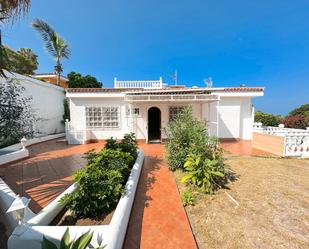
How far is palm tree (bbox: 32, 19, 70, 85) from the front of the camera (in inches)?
617

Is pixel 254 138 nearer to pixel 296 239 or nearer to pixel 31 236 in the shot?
pixel 296 239

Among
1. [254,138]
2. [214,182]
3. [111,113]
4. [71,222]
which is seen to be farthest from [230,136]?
[71,222]

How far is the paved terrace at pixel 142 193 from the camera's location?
302cm

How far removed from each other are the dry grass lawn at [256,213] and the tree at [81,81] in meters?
23.6

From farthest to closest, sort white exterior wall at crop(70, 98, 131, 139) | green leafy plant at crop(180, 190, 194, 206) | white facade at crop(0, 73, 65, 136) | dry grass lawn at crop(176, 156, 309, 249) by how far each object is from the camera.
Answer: white facade at crop(0, 73, 65, 136), white exterior wall at crop(70, 98, 131, 139), green leafy plant at crop(180, 190, 194, 206), dry grass lawn at crop(176, 156, 309, 249)

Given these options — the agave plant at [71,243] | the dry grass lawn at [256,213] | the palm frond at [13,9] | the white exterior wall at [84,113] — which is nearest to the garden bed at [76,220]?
the agave plant at [71,243]

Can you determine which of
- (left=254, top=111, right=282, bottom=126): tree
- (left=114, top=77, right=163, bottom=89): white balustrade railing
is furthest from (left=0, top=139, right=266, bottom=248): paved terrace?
(left=254, top=111, right=282, bottom=126): tree

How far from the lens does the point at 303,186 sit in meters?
4.77

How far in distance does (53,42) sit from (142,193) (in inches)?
780

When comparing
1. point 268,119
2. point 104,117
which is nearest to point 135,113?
point 104,117

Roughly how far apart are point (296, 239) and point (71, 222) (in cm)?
436

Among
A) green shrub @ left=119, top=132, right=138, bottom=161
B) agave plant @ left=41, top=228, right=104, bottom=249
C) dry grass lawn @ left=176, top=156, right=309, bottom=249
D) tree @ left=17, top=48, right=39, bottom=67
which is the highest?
tree @ left=17, top=48, right=39, bottom=67

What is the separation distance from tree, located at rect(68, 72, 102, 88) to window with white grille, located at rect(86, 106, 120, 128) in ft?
45.9

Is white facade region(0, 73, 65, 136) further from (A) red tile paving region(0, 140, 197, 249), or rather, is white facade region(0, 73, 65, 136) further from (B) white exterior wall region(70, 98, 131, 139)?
(A) red tile paving region(0, 140, 197, 249)
